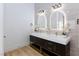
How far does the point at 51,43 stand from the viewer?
6.73ft

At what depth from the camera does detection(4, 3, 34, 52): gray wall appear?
215 cm

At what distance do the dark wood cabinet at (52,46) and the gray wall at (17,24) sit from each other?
207mm

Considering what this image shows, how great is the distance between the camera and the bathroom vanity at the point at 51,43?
1.92 m

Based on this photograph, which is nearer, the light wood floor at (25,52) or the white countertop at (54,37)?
the white countertop at (54,37)

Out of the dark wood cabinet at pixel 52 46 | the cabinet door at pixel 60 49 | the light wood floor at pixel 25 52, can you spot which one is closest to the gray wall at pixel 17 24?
the light wood floor at pixel 25 52

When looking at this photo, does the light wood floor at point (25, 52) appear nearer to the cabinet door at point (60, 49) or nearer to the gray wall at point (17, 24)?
the gray wall at point (17, 24)

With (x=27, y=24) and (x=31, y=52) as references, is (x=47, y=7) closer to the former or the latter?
(x=27, y=24)

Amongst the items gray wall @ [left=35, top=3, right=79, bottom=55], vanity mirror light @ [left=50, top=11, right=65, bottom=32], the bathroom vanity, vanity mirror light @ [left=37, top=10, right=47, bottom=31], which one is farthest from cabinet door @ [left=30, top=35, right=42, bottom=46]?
gray wall @ [left=35, top=3, right=79, bottom=55]

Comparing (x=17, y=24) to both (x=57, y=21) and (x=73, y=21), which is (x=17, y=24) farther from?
(x=73, y=21)

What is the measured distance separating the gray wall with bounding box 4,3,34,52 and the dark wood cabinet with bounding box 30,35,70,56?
21 centimetres

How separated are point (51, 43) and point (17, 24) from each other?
34.8 inches

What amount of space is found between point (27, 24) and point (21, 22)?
5.7 inches

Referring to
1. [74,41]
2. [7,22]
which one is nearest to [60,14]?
[74,41]

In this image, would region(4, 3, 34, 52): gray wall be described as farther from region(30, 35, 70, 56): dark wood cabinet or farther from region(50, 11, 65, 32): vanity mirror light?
region(50, 11, 65, 32): vanity mirror light
